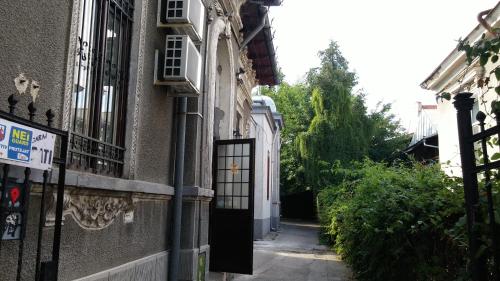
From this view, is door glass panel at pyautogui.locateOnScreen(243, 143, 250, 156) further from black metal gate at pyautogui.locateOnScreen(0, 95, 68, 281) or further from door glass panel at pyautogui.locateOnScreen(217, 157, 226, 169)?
black metal gate at pyautogui.locateOnScreen(0, 95, 68, 281)

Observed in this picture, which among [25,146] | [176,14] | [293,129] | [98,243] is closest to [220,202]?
[176,14]

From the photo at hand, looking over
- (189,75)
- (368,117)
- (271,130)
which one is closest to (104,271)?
(189,75)

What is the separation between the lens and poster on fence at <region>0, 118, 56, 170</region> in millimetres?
2506

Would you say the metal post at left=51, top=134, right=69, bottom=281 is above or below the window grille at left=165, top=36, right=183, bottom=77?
below

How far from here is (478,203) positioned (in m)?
3.03

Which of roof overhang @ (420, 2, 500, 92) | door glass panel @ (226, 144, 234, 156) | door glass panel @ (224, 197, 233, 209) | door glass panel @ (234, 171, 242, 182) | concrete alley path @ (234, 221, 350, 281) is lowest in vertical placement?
concrete alley path @ (234, 221, 350, 281)

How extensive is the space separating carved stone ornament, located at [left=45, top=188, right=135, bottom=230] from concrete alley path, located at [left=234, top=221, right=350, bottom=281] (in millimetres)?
6035

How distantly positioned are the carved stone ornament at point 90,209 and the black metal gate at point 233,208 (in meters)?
3.90

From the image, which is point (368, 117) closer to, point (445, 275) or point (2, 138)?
point (445, 275)

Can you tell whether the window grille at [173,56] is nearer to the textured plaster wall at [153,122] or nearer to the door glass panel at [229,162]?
the textured plaster wall at [153,122]

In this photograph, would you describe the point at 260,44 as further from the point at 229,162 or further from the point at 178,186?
the point at 178,186

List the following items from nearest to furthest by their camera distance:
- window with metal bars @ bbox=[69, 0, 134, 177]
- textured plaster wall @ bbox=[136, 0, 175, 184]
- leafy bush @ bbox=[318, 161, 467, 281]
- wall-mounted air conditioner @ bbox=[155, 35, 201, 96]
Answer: window with metal bars @ bbox=[69, 0, 134, 177] < leafy bush @ bbox=[318, 161, 467, 281] < textured plaster wall @ bbox=[136, 0, 175, 184] < wall-mounted air conditioner @ bbox=[155, 35, 201, 96]

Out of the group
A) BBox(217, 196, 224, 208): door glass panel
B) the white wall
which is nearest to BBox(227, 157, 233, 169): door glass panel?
BBox(217, 196, 224, 208): door glass panel

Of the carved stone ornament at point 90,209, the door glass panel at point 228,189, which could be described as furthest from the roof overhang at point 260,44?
the carved stone ornament at point 90,209
